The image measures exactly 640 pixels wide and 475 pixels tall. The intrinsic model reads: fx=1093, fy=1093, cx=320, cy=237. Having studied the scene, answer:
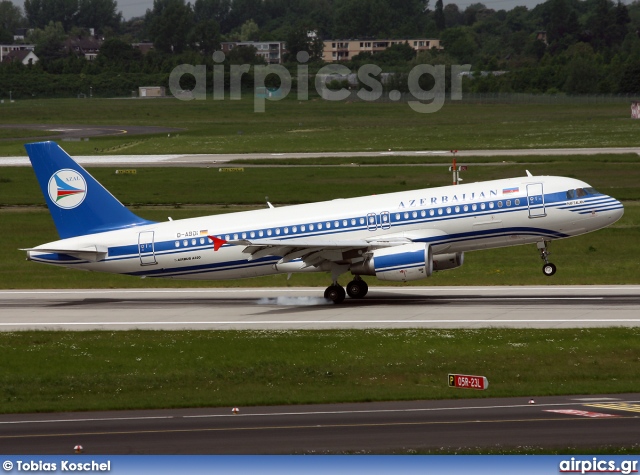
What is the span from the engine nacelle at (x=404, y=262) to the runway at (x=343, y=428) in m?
14.9

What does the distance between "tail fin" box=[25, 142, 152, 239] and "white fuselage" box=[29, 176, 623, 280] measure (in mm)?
607

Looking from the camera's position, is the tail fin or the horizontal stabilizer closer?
the horizontal stabilizer

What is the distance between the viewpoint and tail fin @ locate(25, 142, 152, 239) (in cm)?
4747

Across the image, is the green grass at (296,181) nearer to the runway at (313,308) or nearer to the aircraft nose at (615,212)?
the runway at (313,308)

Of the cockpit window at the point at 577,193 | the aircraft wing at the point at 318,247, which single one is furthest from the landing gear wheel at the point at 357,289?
the cockpit window at the point at 577,193

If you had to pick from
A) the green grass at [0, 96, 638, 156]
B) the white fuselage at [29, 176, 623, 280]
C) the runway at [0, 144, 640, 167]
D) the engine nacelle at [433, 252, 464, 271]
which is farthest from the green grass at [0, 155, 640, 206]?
the engine nacelle at [433, 252, 464, 271]

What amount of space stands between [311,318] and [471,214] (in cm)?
809

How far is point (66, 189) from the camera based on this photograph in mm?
47594

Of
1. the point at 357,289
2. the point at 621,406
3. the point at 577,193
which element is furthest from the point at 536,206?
the point at 621,406

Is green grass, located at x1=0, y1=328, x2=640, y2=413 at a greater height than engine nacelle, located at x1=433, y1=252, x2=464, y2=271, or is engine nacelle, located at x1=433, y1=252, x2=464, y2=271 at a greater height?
engine nacelle, located at x1=433, y1=252, x2=464, y2=271

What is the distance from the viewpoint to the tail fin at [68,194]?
4747 cm

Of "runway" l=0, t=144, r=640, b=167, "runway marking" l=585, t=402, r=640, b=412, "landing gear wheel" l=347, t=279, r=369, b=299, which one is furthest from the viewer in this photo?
"runway" l=0, t=144, r=640, b=167

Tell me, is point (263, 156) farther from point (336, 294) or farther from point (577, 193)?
point (577, 193)

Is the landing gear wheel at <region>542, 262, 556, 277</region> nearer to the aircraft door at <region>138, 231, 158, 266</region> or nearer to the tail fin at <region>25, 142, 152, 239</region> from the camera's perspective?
the aircraft door at <region>138, 231, 158, 266</region>
